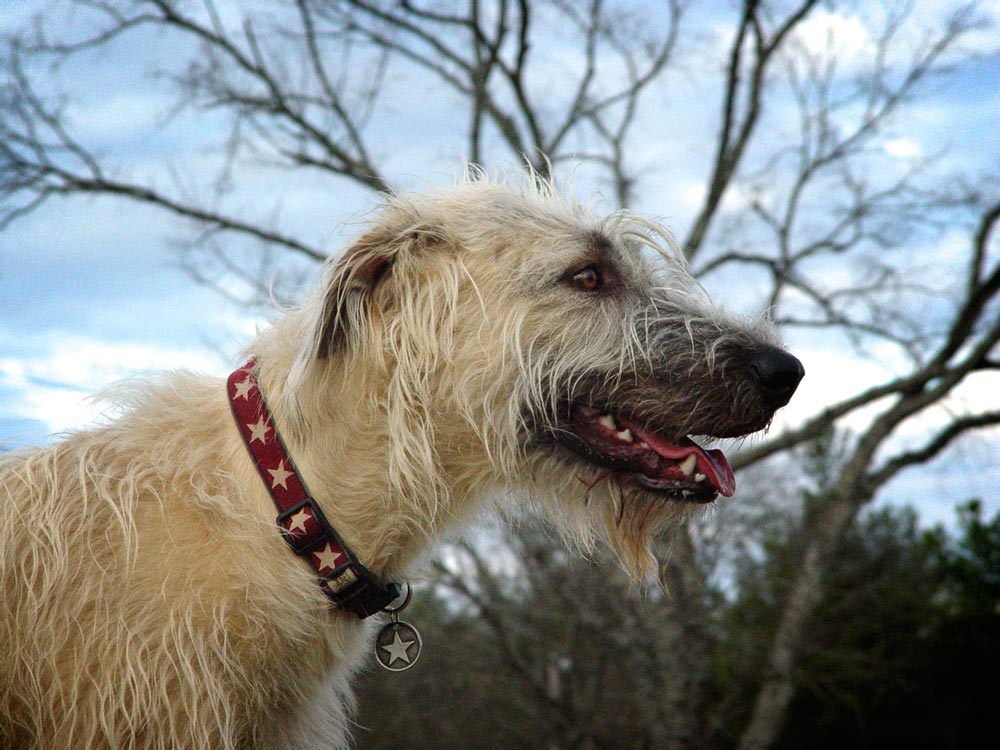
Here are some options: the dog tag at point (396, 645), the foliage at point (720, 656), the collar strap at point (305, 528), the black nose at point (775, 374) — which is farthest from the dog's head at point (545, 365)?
the foliage at point (720, 656)

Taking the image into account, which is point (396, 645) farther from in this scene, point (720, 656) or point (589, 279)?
point (720, 656)

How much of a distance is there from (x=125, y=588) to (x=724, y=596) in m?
11.4

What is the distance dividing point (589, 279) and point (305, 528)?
1.24 meters

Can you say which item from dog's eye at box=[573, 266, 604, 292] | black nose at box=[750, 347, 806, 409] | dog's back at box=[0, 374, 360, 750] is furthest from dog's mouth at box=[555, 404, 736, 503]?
dog's back at box=[0, 374, 360, 750]

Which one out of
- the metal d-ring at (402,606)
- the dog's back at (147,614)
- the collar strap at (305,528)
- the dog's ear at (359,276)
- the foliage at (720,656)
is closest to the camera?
the dog's back at (147,614)

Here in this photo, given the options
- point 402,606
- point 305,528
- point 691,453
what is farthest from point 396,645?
point 691,453

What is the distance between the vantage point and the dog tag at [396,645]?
2.75 m

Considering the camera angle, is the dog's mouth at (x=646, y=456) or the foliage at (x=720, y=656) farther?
the foliage at (x=720, y=656)

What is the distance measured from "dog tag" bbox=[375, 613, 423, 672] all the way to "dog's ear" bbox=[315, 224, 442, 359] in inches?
36.4

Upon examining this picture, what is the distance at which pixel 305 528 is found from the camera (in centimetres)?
240

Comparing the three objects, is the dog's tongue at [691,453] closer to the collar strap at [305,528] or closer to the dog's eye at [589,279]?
the dog's eye at [589,279]

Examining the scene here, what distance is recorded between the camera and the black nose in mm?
2727

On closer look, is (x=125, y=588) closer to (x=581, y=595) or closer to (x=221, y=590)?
(x=221, y=590)

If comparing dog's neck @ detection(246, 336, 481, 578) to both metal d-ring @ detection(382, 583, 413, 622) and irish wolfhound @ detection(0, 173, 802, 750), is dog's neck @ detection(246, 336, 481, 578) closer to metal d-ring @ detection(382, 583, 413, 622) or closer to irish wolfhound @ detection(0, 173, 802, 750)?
irish wolfhound @ detection(0, 173, 802, 750)
